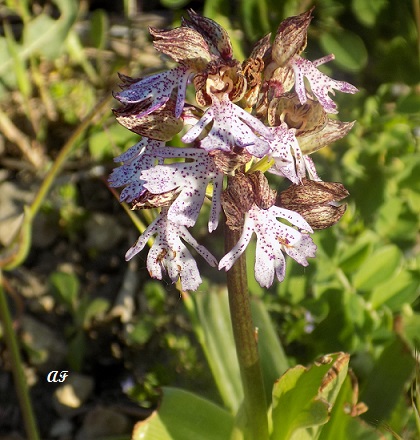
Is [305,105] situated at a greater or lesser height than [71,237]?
greater

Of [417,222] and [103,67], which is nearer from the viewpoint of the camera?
[417,222]

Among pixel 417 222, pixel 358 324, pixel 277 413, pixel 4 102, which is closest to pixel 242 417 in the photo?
pixel 277 413

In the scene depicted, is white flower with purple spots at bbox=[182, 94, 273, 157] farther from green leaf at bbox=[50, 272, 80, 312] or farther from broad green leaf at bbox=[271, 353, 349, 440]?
green leaf at bbox=[50, 272, 80, 312]

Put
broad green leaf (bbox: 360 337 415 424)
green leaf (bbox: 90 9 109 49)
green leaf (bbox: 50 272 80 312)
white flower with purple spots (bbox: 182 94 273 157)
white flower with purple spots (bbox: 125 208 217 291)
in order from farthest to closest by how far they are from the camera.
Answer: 1. green leaf (bbox: 90 9 109 49)
2. green leaf (bbox: 50 272 80 312)
3. broad green leaf (bbox: 360 337 415 424)
4. white flower with purple spots (bbox: 125 208 217 291)
5. white flower with purple spots (bbox: 182 94 273 157)

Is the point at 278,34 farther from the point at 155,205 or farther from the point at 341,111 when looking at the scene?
the point at 341,111

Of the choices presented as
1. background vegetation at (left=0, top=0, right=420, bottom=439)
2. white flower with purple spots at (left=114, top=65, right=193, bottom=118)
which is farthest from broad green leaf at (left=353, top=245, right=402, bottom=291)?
white flower with purple spots at (left=114, top=65, right=193, bottom=118)

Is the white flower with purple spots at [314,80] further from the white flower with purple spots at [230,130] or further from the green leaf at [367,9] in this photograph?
the green leaf at [367,9]

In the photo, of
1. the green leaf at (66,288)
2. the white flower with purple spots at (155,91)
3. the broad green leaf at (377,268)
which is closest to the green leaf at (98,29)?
the green leaf at (66,288)
